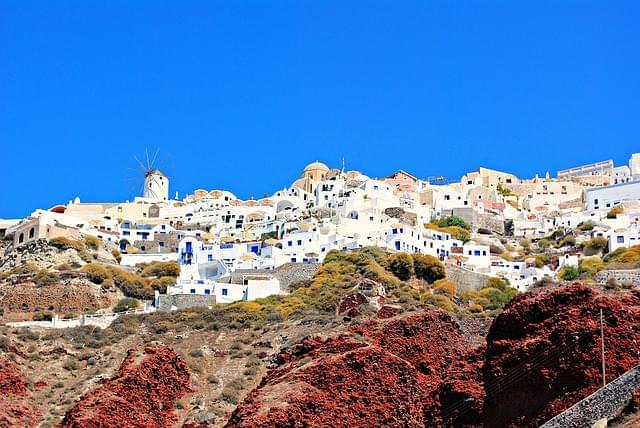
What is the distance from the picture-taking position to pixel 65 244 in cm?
7312

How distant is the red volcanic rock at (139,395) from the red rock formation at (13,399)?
1.83 m

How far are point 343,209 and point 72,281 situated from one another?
2590 cm

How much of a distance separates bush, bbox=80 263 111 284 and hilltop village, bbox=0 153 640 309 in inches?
135

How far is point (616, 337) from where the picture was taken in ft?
107

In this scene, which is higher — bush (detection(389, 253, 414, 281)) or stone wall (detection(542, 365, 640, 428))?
bush (detection(389, 253, 414, 281))

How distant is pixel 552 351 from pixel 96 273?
36.7 meters

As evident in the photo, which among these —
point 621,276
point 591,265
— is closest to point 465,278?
point 591,265

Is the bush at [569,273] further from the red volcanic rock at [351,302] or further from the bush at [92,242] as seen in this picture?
the bush at [92,242]

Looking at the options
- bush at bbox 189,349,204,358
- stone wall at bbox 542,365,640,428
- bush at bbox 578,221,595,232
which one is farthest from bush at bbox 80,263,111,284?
stone wall at bbox 542,365,640,428

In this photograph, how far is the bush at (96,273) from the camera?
65.2 metres

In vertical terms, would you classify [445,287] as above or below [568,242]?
below

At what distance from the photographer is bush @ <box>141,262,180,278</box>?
71.2 m

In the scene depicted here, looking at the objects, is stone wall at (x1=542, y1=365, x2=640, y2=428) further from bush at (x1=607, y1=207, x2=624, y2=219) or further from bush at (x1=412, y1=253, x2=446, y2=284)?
bush at (x1=607, y1=207, x2=624, y2=219)

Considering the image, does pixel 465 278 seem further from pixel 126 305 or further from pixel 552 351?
pixel 552 351
